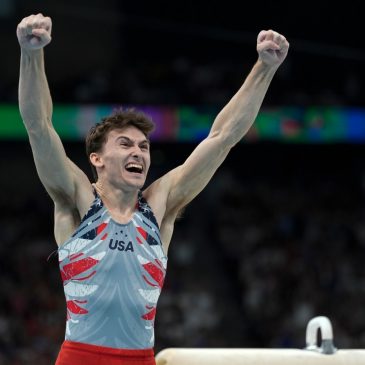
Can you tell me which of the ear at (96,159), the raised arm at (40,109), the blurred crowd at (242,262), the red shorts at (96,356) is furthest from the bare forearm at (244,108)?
the blurred crowd at (242,262)

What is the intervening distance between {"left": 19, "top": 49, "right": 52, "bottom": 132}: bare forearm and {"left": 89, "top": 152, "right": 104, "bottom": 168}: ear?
1.39ft

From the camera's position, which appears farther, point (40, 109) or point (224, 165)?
point (224, 165)

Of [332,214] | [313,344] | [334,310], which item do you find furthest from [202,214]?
[313,344]

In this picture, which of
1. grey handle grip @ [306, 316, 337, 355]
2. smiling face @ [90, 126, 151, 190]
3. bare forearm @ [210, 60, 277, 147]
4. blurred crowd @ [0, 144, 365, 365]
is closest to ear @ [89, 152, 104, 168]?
smiling face @ [90, 126, 151, 190]

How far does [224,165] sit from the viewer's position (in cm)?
1847

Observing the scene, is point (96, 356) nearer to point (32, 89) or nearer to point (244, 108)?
point (32, 89)

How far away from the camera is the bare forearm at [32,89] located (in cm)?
411

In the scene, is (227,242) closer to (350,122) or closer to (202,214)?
(202,214)

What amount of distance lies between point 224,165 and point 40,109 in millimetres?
14409

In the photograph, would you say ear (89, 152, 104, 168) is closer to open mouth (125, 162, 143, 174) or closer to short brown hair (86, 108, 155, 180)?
short brown hair (86, 108, 155, 180)

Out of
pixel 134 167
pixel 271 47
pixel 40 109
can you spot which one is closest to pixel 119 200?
pixel 134 167

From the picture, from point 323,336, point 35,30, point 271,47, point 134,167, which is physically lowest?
point 323,336

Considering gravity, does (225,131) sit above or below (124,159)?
above

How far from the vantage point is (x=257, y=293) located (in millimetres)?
15234
